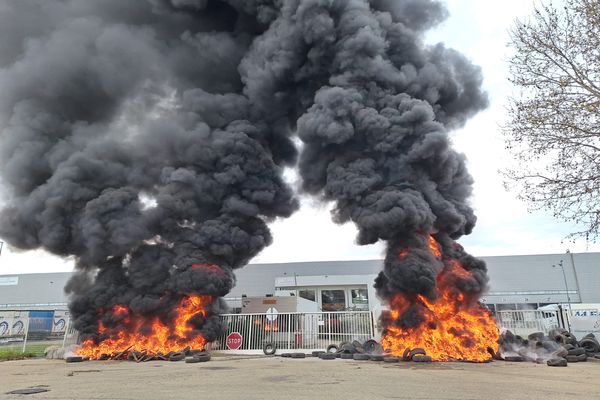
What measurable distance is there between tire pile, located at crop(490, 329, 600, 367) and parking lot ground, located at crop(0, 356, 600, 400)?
1.79m

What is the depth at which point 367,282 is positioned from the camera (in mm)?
44562

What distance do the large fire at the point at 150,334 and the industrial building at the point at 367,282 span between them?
81.8 ft

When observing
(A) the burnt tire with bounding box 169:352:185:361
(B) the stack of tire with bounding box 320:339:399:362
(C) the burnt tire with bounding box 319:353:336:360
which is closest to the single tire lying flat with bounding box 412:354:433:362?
(B) the stack of tire with bounding box 320:339:399:362

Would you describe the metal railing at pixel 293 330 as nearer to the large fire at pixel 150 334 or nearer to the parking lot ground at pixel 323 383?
the large fire at pixel 150 334

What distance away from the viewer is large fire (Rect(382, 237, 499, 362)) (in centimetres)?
1346

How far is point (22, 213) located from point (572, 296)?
56.9m

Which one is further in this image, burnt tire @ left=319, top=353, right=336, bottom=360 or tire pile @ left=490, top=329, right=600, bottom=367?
burnt tire @ left=319, top=353, right=336, bottom=360

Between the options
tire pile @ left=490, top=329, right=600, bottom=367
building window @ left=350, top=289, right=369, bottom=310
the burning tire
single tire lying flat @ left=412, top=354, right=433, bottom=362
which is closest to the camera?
single tire lying flat @ left=412, top=354, right=433, bottom=362

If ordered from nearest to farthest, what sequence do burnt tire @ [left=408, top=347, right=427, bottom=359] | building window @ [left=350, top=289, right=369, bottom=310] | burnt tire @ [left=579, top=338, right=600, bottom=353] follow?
burnt tire @ [left=408, top=347, right=427, bottom=359] < burnt tire @ [left=579, top=338, right=600, bottom=353] < building window @ [left=350, top=289, right=369, bottom=310]

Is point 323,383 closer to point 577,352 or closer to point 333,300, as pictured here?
point 577,352

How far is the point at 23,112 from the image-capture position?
2034 cm

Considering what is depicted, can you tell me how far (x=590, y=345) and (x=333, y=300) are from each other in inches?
1303

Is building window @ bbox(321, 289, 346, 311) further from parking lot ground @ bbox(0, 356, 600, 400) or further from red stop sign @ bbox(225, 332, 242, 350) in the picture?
A: parking lot ground @ bbox(0, 356, 600, 400)

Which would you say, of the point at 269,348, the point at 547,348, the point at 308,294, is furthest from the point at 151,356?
the point at 308,294
